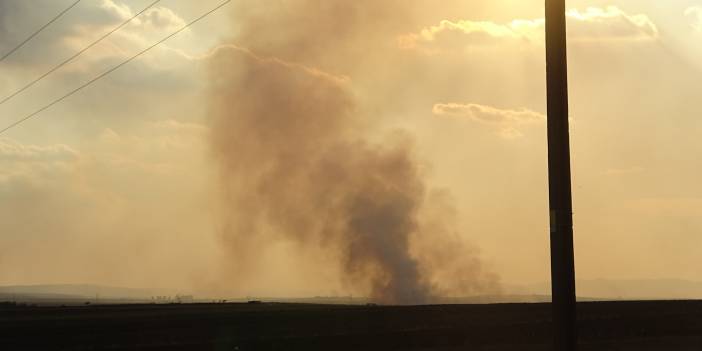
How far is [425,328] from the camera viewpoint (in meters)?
34.1

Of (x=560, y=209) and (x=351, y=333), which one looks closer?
(x=560, y=209)

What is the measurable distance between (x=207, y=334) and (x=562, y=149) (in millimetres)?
24701

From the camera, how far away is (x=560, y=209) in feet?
35.6

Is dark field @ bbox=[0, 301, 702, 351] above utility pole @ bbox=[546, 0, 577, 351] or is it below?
below

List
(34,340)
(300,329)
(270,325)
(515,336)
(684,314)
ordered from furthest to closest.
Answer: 1. (684,314)
2. (270,325)
3. (300,329)
4. (34,340)
5. (515,336)

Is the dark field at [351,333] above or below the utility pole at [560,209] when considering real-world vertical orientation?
below

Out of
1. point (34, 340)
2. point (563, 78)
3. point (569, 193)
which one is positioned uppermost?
point (563, 78)

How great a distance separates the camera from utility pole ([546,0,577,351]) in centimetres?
1077

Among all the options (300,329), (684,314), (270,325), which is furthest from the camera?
(684,314)

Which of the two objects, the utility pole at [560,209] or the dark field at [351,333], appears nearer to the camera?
the utility pole at [560,209]

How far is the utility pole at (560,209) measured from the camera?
10773 millimetres

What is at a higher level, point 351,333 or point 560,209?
point 560,209

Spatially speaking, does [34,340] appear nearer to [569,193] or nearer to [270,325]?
[270,325]

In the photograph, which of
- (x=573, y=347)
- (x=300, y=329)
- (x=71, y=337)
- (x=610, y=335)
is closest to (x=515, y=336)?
(x=610, y=335)
